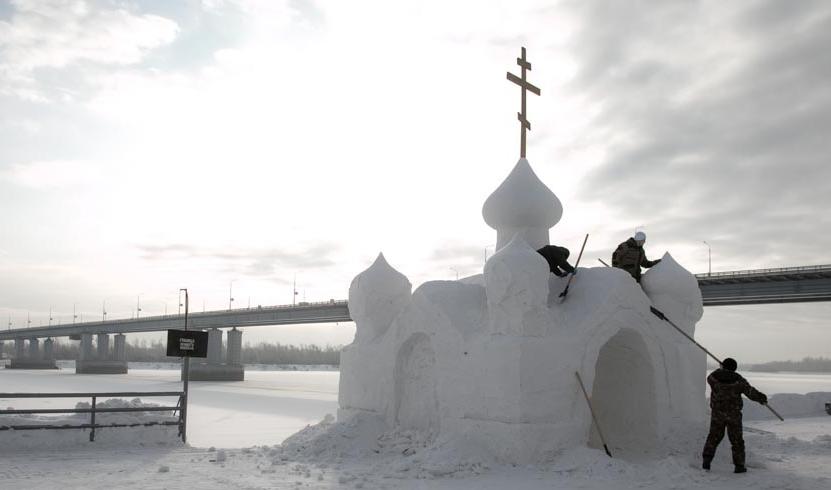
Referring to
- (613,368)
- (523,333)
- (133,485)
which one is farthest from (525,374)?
(133,485)

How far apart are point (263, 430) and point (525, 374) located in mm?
12259

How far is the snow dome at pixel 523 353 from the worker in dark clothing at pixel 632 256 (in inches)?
12.8

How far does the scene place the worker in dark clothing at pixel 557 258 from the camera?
40.6 ft

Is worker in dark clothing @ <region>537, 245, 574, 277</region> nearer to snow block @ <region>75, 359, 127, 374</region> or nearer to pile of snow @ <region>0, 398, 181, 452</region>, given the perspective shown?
pile of snow @ <region>0, 398, 181, 452</region>

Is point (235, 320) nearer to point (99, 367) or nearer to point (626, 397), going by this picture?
point (99, 367)

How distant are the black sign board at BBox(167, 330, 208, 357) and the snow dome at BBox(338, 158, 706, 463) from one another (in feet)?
9.58

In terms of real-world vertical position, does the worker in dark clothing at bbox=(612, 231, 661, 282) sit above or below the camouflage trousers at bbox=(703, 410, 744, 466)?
above

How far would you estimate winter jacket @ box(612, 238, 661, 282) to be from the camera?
13.8 meters

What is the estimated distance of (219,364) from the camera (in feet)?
216

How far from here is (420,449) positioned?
460 inches

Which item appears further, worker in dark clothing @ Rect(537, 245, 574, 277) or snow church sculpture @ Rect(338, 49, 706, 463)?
worker in dark clothing @ Rect(537, 245, 574, 277)

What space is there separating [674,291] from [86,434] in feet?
36.9

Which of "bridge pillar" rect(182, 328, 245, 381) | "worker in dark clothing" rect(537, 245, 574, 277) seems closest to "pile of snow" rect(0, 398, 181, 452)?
"worker in dark clothing" rect(537, 245, 574, 277)

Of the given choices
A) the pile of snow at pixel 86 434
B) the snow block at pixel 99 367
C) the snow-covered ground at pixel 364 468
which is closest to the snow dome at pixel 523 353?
the snow-covered ground at pixel 364 468
